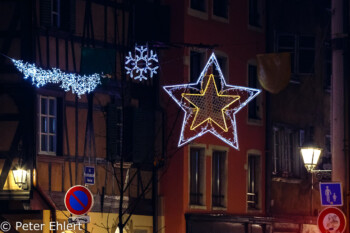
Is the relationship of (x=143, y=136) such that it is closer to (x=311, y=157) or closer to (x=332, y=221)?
(x=311, y=157)

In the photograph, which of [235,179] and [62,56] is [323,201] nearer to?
[62,56]

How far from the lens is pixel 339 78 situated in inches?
762

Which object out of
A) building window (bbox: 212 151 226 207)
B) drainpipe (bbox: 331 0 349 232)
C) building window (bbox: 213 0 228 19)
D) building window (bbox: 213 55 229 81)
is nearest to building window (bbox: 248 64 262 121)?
building window (bbox: 213 55 229 81)

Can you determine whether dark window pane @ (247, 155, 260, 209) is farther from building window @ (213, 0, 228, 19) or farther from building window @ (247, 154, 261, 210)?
building window @ (213, 0, 228, 19)

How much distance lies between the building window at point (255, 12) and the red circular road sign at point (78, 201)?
12365 millimetres

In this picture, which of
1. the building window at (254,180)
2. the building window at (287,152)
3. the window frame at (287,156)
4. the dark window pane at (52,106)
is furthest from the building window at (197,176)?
the dark window pane at (52,106)

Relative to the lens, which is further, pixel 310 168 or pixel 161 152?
pixel 161 152

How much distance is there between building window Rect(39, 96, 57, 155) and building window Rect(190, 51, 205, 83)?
5.57 m

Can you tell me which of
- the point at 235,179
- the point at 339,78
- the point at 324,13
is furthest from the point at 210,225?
the point at 339,78

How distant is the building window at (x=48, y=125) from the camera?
87.8 feet

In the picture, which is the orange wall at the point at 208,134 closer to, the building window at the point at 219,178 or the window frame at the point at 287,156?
the building window at the point at 219,178

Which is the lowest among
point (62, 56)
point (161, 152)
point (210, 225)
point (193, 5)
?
point (210, 225)

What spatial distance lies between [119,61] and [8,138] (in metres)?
4.10

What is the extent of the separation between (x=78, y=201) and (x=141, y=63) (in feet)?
23.9
